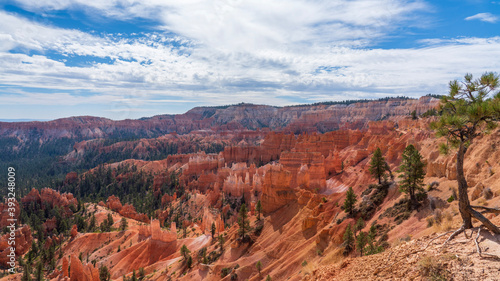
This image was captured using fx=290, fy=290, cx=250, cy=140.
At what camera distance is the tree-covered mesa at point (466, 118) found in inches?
336

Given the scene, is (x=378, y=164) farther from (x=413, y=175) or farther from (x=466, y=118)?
(x=466, y=118)

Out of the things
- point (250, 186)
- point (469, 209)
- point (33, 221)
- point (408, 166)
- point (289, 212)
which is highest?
point (469, 209)

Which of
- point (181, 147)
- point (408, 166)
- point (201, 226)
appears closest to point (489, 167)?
point (408, 166)

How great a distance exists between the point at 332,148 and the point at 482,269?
69235mm

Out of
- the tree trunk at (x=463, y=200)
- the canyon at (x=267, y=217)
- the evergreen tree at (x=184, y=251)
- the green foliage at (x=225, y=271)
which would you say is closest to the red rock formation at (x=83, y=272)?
the canyon at (x=267, y=217)

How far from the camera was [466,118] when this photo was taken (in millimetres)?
8719

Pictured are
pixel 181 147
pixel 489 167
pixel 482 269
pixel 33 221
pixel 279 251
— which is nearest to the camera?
pixel 482 269

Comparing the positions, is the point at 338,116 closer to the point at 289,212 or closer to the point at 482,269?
the point at 289,212

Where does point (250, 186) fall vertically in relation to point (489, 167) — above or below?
below

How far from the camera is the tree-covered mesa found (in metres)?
8.53

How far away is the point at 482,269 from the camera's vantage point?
22.0ft

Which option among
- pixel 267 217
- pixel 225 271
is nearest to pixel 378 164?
pixel 267 217

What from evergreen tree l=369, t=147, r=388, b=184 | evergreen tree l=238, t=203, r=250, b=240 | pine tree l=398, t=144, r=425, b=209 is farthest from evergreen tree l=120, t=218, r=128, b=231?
pine tree l=398, t=144, r=425, b=209

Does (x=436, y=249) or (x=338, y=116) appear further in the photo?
(x=338, y=116)
